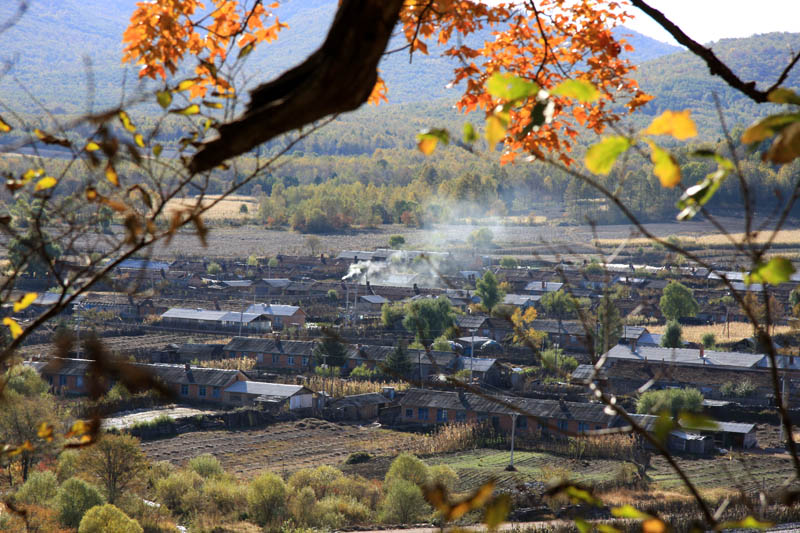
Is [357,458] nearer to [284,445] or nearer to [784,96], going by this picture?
[284,445]

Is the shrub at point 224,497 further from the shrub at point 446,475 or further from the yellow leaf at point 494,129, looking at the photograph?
the yellow leaf at point 494,129

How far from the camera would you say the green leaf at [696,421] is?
1438mm

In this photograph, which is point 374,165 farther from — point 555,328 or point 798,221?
point 555,328

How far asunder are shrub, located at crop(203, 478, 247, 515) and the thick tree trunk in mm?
15986

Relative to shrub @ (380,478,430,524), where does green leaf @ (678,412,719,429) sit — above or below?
above

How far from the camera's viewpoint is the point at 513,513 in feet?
57.5

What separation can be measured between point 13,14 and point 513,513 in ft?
54.4

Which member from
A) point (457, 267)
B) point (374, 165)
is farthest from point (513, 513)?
point (374, 165)

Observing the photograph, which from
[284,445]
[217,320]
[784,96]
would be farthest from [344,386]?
[784,96]

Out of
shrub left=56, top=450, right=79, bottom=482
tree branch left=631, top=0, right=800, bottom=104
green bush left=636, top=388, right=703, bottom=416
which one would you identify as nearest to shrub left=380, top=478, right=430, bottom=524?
shrub left=56, top=450, right=79, bottom=482

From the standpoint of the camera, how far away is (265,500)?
16.0m

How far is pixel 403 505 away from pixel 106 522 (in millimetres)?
6083

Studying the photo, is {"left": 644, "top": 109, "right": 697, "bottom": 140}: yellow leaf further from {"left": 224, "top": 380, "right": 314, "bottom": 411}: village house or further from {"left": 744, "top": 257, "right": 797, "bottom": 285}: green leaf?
{"left": 224, "top": 380, "right": 314, "bottom": 411}: village house

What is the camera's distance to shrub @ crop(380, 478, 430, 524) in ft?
54.0
